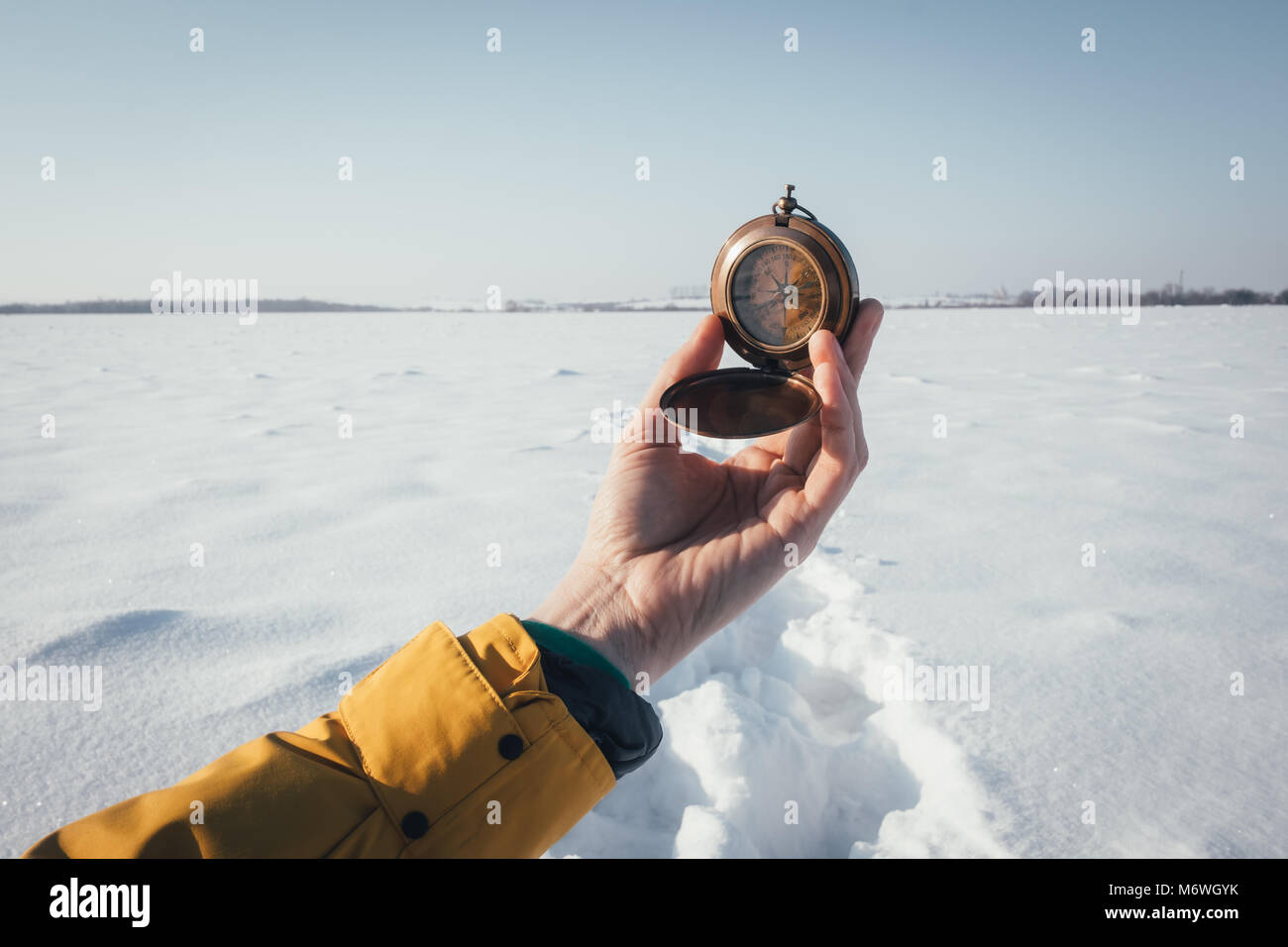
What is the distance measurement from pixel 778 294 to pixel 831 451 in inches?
21.9

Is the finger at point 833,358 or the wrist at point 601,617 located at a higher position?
the finger at point 833,358

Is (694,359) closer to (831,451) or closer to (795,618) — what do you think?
(831,451)

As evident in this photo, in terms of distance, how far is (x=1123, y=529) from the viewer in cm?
389

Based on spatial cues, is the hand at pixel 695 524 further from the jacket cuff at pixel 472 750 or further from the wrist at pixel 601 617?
the jacket cuff at pixel 472 750

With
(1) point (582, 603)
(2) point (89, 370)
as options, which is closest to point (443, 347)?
(2) point (89, 370)

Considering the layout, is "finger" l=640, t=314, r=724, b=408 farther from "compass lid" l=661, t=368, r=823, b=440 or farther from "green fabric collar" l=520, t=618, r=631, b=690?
"green fabric collar" l=520, t=618, r=631, b=690

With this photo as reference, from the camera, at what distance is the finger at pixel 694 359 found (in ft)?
6.23

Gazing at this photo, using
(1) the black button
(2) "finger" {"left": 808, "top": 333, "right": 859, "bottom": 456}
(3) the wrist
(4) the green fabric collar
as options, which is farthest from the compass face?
(1) the black button

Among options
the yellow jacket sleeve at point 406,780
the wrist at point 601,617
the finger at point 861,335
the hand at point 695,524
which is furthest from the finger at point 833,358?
the yellow jacket sleeve at point 406,780

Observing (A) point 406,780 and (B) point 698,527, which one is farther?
(B) point 698,527

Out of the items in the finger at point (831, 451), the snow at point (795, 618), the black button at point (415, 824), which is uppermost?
the finger at point (831, 451)

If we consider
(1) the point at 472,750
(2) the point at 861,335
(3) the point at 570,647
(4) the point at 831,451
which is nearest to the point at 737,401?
(4) the point at 831,451

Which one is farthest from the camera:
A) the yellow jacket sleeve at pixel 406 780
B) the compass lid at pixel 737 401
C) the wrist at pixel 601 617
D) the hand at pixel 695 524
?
the compass lid at pixel 737 401

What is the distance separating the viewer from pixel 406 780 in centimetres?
103
